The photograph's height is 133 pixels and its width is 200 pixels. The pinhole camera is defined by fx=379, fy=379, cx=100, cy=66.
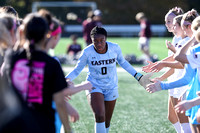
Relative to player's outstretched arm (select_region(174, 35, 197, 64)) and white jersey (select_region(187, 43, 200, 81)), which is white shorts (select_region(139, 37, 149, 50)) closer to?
player's outstretched arm (select_region(174, 35, 197, 64))

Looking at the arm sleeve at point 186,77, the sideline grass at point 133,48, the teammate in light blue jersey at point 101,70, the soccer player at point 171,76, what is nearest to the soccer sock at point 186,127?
the soccer player at point 171,76

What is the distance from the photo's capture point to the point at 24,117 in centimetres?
318

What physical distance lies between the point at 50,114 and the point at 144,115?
188 inches

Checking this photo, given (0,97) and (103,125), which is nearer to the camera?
A: (0,97)

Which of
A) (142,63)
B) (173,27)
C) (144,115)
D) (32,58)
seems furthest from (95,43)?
(142,63)

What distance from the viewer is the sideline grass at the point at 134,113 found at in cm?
680

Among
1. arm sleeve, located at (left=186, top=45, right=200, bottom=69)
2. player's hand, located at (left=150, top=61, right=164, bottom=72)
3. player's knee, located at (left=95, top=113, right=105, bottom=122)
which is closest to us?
arm sleeve, located at (left=186, top=45, right=200, bottom=69)

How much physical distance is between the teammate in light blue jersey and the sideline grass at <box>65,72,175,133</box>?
1140mm

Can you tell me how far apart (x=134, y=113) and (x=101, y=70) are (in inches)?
106

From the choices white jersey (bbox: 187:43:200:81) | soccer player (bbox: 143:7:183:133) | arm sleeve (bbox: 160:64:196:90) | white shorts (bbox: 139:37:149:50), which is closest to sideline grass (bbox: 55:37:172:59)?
white shorts (bbox: 139:37:149:50)

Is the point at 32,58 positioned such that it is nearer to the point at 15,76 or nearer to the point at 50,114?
the point at 15,76

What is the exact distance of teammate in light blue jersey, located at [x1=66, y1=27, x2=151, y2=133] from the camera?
18.1 ft

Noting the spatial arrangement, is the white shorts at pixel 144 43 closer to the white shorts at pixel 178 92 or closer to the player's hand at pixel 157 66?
the white shorts at pixel 178 92

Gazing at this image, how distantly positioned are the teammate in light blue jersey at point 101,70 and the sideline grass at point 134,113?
1.14m
